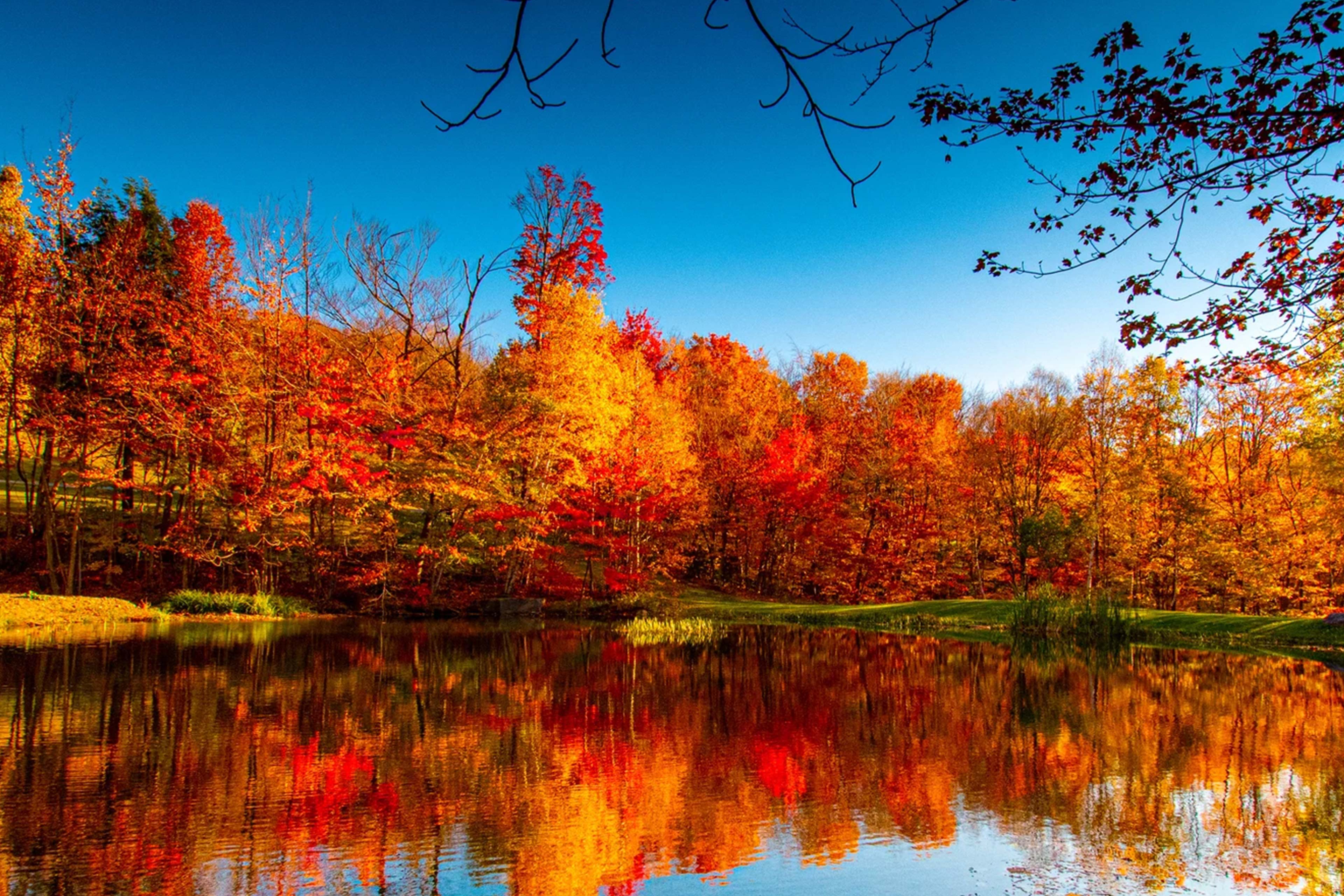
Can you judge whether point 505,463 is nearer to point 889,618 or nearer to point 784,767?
point 889,618

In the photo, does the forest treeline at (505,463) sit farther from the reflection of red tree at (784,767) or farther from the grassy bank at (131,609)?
→ the reflection of red tree at (784,767)

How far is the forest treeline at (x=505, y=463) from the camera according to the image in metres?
22.1

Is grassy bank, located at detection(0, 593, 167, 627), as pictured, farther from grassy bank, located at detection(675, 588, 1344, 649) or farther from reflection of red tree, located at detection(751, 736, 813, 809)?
reflection of red tree, located at detection(751, 736, 813, 809)

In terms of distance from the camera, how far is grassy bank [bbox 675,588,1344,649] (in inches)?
744

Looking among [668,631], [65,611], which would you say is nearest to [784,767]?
[668,631]

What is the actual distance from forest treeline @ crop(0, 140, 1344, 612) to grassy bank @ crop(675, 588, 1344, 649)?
2.98 meters

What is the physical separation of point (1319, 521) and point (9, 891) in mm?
28041

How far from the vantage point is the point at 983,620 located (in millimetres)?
23234

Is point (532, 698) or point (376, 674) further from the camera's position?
point (376, 674)

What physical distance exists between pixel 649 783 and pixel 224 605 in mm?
18103

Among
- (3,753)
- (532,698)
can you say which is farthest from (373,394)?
(3,753)

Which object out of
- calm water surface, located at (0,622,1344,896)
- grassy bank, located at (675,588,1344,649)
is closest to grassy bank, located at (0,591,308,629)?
calm water surface, located at (0,622,1344,896)

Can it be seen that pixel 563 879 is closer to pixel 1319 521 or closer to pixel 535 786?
pixel 535 786

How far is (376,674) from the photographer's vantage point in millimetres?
12250
